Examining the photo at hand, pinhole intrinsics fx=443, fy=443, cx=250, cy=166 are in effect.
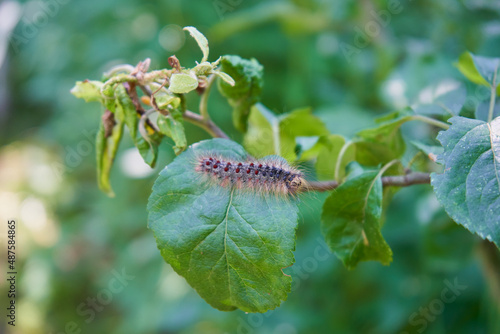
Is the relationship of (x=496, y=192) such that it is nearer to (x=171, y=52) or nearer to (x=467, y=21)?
(x=467, y=21)

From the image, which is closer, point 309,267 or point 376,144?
point 376,144

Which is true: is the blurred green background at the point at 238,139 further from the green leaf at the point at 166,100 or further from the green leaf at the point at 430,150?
the green leaf at the point at 166,100

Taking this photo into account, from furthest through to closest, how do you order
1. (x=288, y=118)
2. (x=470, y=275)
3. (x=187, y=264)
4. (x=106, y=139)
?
1. (x=470, y=275)
2. (x=288, y=118)
3. (x=106, y=139)
4. (x=187, y=264)

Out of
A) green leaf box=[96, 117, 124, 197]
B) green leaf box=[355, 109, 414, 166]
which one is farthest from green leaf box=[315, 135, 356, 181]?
green leaf box=[96, 117, 124, 197]

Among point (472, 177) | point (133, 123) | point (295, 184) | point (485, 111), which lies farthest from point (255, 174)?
point (485, 111)

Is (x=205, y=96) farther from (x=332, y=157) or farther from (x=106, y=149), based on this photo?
(x=332, y=157)

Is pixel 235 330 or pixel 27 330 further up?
pixel 235 330

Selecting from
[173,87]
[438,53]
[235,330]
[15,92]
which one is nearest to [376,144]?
[173,87]

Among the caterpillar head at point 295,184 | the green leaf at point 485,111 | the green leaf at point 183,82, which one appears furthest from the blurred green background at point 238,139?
the green leaf at point 183,82
